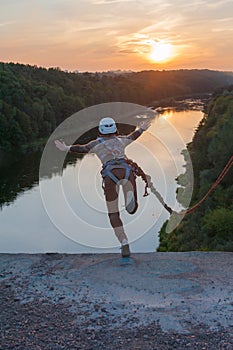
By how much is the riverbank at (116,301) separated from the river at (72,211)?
1.37m

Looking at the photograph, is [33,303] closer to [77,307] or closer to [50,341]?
[77,307]

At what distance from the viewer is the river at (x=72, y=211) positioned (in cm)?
1987

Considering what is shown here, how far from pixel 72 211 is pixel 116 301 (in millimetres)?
18990

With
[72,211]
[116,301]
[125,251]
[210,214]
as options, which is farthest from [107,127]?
[72,211]

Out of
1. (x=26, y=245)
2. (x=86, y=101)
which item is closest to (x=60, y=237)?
(x=26, y=245)

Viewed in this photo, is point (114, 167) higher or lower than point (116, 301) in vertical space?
higher

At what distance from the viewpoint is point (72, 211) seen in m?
24.1

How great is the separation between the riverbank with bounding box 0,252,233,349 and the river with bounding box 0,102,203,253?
4.49ft

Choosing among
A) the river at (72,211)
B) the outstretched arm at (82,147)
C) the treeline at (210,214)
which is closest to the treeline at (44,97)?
the river at (72,211)

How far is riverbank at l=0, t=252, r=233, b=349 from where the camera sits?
4.40m

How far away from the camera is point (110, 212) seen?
258 inches

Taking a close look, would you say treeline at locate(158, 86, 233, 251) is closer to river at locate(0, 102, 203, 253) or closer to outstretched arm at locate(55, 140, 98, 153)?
river at locate(0, 102, 203, 253)

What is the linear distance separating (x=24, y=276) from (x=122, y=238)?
4.50ft

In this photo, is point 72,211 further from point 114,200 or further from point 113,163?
point 113,163
